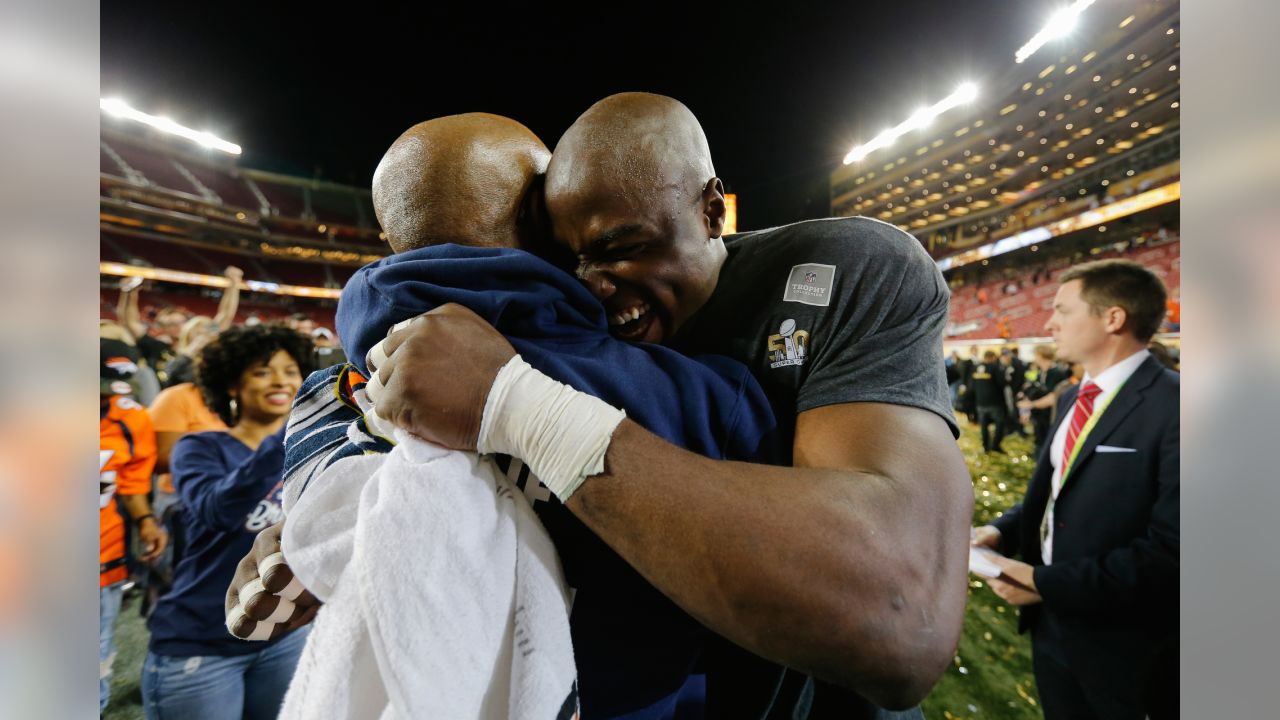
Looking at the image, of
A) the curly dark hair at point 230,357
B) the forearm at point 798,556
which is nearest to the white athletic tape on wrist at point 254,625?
the forearm at point 798,556

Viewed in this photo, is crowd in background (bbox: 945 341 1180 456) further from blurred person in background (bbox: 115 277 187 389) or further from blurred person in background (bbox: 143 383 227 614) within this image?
blurred person in background (bbox: 115 277 187 389)

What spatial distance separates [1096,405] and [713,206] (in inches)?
96.8

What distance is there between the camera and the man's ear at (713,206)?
1.09 meters

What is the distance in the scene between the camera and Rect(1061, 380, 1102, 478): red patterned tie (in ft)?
7.91

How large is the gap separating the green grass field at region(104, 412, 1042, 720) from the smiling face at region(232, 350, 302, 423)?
244 cm

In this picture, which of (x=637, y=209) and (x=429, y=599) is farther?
(x=637, y=209)

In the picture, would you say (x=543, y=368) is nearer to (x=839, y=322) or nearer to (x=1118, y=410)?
(x=839, y=322)

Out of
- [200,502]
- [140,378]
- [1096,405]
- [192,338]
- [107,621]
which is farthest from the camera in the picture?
[192,338]

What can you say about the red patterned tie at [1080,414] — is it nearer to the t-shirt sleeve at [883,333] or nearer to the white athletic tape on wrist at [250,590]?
the t-shirt sleeve at [883,333]

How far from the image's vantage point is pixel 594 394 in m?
0.75

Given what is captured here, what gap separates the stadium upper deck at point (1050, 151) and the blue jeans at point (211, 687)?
10.4 metres

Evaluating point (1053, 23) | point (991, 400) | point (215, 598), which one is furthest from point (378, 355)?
point (991, 400)

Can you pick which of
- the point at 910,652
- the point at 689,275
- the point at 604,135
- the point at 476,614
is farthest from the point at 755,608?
the point at 604,135
